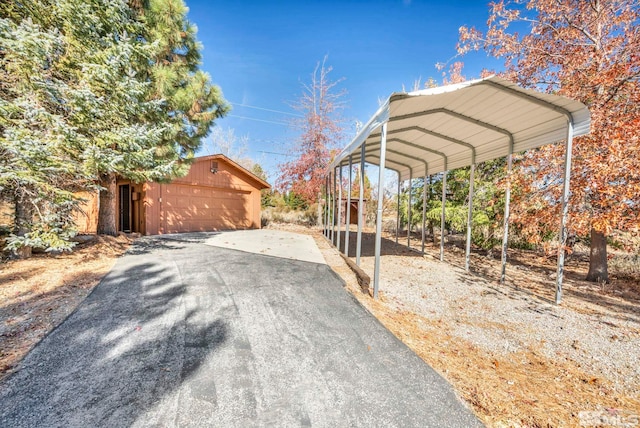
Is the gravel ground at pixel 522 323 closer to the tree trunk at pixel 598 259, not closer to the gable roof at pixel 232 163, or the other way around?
the tree trunk at pixel 598 259

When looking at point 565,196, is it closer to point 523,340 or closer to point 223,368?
point 523,340

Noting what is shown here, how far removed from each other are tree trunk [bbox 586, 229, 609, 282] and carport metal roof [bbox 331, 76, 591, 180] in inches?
110

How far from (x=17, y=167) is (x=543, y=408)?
7346 mm

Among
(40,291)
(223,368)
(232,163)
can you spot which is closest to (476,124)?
(223,368)

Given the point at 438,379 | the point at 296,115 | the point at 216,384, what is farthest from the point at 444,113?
the point at 296,115

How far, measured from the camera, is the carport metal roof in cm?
394

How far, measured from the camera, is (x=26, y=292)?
3797 millimetres

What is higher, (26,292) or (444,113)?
(444,113)

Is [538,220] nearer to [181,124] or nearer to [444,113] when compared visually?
[444,113]

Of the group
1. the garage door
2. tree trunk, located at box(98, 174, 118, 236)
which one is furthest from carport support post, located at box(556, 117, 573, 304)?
the garage door

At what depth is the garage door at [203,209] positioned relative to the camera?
10.9 metres

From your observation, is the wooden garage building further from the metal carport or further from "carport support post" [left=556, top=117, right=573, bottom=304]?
"carport support post" [left=556, top=117, right=573, bottom=304]

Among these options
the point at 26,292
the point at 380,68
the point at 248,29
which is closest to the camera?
the point at 26,292

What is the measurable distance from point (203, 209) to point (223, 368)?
11.0 m
